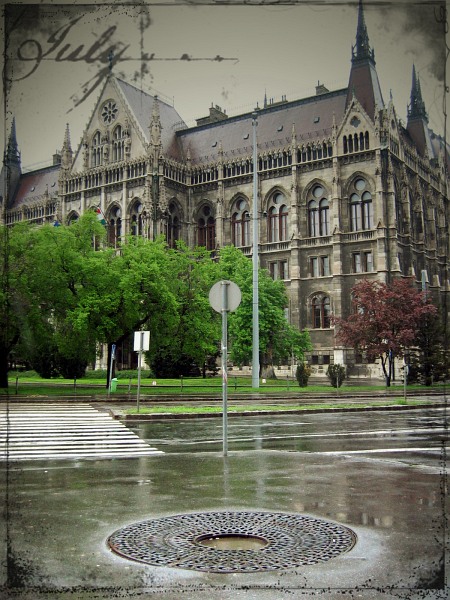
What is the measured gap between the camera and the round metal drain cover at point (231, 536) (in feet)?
16.9

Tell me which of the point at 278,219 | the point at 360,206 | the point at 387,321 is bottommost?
the point at 387,321

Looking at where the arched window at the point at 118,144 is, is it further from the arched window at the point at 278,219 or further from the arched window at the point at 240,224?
the arched window at the point at 278,219

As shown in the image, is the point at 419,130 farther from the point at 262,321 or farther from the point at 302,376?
the point at 302,376

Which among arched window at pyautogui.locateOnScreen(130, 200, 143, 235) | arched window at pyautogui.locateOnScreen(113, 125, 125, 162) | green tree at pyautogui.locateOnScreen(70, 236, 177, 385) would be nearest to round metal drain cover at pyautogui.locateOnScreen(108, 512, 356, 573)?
green tree at pyautogui.locateOnScreen(70, 236, 177, 385)

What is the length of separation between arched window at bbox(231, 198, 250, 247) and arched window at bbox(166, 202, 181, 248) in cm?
586

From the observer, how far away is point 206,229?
229 feet

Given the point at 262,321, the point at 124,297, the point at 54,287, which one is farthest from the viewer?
the point at 262,321

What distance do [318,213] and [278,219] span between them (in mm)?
4548

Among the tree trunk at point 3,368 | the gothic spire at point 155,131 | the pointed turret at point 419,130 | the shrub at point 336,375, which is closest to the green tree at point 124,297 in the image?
the tree trunk at point 3,368

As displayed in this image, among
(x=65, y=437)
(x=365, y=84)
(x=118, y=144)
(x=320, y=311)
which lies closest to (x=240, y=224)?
(x=320, y=311)

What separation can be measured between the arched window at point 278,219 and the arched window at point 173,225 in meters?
9.97

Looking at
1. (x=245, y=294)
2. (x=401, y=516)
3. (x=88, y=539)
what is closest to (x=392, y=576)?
(x=401, y=516)

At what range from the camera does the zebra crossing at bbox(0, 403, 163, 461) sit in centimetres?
1182

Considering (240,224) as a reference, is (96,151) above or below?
above
